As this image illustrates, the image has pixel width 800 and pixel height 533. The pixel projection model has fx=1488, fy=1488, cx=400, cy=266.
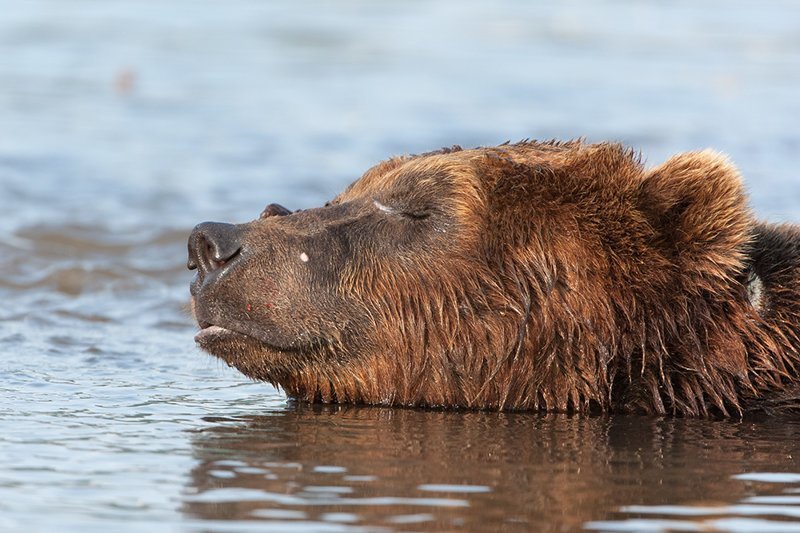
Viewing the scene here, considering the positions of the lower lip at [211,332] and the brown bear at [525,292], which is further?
the lower lip at [211,332]

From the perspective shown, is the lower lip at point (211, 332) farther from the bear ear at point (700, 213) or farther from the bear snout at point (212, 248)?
the bear ear at point (700, 213)

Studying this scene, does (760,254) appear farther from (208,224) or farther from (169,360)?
(169,360)

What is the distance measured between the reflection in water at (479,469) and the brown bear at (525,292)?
0.18 metres

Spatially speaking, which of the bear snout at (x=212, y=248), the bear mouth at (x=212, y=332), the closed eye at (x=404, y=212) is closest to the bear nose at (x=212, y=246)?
the bear snout at (x=212, y=248)

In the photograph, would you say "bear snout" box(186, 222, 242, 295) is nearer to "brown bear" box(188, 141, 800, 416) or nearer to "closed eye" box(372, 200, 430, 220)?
"brown bear" box(188, 141, 800, 416)

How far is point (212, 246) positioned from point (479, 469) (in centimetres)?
174

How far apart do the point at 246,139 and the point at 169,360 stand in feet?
29.3

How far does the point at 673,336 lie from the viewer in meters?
6.49

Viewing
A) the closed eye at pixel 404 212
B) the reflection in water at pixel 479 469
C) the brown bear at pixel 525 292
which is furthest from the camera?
the closed eye at pixel 404 212

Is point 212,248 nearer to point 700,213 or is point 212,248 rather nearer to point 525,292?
point 525,292

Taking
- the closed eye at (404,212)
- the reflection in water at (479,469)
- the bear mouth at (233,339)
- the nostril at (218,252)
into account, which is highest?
the closed eye at (404,212)

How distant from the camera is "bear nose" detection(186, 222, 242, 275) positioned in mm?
6684

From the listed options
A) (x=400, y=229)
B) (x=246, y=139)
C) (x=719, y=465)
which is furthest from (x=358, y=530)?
(x=246, y=139)

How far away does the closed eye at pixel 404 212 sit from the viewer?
6840 mm
